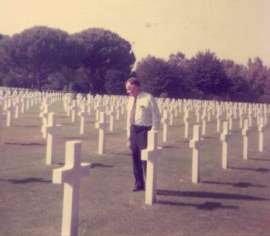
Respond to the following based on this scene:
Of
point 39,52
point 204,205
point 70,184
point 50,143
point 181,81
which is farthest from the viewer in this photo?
point 39,52

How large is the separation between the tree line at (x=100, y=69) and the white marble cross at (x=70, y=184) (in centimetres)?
5006

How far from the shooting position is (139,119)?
834cm

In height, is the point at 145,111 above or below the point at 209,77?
below

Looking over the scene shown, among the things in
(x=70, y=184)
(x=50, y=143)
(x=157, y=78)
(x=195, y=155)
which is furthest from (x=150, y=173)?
(x=157, y=78)

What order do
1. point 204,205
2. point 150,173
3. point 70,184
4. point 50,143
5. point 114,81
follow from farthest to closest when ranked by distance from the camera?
1. point 114,81
2. point 50,143
3. point 204,205
4. point 150,173
5. point 70,184

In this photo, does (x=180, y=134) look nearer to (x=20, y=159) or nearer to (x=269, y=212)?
(x=20, y=159)

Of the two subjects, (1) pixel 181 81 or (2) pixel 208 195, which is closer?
(2) pixel 208 195

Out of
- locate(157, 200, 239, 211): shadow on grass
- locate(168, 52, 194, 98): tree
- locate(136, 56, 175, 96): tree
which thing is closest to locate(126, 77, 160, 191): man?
locate(157, 200, 239, 211): shadow on grass

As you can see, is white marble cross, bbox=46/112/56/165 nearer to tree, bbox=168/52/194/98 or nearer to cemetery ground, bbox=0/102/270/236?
cemetery ground, bbox=0/102/270/236

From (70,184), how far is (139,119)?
3150 mm

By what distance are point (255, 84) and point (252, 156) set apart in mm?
52723

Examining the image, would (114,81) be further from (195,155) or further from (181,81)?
(195,155)

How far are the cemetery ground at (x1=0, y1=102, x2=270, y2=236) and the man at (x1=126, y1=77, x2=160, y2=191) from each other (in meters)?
0.45

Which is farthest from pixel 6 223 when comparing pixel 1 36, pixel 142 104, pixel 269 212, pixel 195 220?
pixel 1 36
